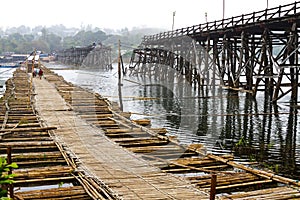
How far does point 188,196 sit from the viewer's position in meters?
7.30

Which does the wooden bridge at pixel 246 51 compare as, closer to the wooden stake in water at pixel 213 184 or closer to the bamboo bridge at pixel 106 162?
the bamboo bridge at pixel 106 162

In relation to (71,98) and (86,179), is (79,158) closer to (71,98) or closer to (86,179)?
(86,179)

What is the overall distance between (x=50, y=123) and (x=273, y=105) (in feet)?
45.9

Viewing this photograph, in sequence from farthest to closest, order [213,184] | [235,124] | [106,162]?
[235,124]
[106,162]
[213,184]

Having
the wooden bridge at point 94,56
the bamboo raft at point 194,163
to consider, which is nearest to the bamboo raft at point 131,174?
the bamboo raft at point 194,163

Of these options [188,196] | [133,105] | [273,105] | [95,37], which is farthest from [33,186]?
[95,37]

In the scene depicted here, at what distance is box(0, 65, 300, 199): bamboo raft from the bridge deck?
19 millimetres

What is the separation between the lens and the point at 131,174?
8430 millimetres

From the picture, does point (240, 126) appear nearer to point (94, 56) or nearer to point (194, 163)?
point (194, 163)

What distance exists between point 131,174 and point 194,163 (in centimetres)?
171

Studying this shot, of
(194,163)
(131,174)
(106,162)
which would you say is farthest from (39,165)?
(194,163)

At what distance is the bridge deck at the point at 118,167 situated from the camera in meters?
7.45

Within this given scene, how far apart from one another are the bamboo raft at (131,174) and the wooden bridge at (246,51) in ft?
38.9

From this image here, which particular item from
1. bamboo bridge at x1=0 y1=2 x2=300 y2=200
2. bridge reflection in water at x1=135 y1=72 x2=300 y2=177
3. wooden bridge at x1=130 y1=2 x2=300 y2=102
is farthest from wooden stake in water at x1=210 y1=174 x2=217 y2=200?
wooden bridge at x1=130 y1=2 x2=300 y2=102
